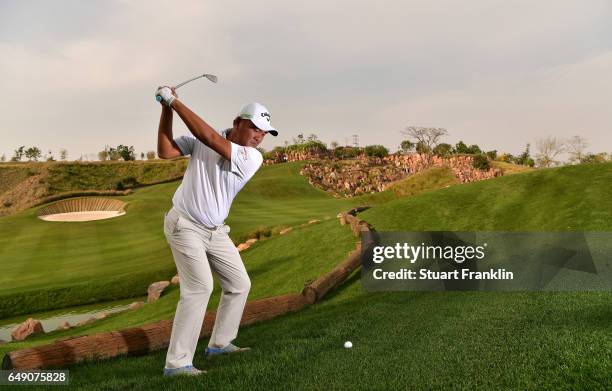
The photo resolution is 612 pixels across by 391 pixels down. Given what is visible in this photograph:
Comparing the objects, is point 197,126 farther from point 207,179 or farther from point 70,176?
point 70,176

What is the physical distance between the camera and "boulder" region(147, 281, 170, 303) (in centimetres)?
2096

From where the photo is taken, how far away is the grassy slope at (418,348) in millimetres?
5215

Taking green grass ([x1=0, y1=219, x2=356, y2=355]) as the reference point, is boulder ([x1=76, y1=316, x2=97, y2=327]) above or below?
below

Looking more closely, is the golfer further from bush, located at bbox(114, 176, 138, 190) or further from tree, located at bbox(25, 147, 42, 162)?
tree, located at bbox(25, 147, 42, 162)

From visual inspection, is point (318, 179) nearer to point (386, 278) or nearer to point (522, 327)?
point (386, 278)

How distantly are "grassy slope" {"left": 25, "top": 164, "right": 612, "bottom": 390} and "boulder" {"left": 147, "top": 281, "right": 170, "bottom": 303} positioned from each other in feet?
36.2

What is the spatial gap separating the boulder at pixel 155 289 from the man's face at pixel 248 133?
1596cm

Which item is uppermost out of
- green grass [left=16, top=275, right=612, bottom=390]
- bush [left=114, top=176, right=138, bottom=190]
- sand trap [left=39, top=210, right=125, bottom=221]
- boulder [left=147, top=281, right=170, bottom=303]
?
green grass [left=16, top=275, right=612, bottom=390]

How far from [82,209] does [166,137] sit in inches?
2116

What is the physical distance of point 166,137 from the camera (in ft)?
20.0

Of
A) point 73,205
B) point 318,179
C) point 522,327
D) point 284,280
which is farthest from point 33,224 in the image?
point 318,179

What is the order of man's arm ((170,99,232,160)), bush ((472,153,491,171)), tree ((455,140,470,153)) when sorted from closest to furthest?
man's arm ((170,99,232,160))
bush ((472,153,491,171))
tree ((455,140,470,153))

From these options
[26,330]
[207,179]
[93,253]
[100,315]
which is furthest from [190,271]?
[93,253]

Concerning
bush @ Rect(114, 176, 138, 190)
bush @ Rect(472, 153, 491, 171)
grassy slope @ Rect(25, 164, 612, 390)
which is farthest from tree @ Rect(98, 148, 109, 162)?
grassy slope @ Rect(25, 164, 612, 390)
